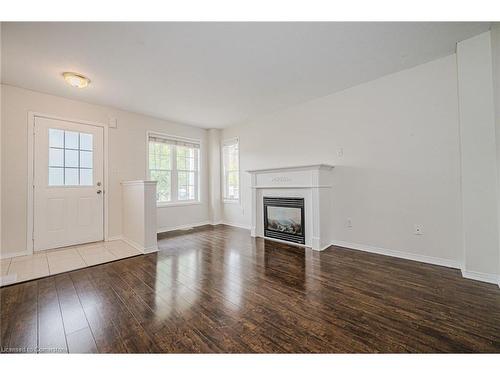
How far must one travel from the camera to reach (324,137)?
3.60 meters

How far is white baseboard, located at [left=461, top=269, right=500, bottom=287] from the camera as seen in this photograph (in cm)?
207

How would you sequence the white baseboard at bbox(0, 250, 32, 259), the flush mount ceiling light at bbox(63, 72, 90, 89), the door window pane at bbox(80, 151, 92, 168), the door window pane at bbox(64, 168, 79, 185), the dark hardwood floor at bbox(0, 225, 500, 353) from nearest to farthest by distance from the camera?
the dark hardwood floor at bbox(0, 225, 500, 353), the flush mount ceiling light at bbox(63, 72, 90, 89), the white baseboard at bbox(0, 250, 32, 259), the door window pane at bbox(64, 168, 79, 185), the door window pane at bbox(80, 151, 92, 168)

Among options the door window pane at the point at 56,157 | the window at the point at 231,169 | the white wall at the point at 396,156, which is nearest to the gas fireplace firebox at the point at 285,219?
the white wall at the point at 396,156

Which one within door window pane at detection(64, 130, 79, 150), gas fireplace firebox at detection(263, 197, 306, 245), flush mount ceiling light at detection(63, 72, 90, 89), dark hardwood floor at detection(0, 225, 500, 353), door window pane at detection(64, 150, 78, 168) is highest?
flush mount ceiling light at detection(63, 72, 90, 89)

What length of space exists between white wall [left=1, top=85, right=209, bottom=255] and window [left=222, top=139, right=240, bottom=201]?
55 centimetres

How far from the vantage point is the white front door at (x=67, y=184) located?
325cm

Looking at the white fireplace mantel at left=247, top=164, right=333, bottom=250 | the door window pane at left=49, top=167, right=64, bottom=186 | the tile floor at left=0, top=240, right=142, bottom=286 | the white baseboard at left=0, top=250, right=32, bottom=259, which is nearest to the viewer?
the tile floor at left=0, top=240, right=142, bottom=286

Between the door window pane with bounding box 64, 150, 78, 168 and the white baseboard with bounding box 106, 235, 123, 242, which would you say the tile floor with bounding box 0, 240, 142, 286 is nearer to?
the white baseboard with bounding box 106, 235, 123, 242

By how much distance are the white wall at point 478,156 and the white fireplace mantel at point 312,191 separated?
1.57 metres

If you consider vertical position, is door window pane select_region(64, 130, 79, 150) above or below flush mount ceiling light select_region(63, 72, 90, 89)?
below

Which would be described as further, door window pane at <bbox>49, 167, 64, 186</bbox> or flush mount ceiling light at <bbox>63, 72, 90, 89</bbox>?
door window pane at <bbox>49, 167, 64, 186</bbox>

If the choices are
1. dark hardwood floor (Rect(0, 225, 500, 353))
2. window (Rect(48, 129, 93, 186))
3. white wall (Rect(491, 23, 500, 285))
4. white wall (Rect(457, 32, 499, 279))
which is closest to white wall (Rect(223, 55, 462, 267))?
white wall (Rect(457, 32, 499, 279))
